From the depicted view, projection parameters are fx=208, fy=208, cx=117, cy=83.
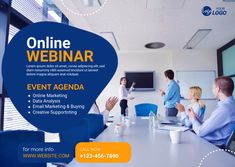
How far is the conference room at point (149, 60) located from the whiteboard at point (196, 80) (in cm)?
2

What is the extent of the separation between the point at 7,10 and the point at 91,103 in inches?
12.4

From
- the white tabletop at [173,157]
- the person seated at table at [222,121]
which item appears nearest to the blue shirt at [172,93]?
the person seated at table at [222,121]

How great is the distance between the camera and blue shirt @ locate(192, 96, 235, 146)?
117cm

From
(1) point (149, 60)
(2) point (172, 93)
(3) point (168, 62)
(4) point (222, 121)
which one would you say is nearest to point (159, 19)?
(2) point (172, 93)

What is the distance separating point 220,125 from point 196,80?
350cm

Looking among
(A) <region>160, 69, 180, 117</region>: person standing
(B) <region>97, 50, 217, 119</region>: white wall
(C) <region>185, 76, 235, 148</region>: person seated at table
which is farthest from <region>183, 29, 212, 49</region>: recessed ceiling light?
(C) <region>185, 76, 235, 148</region>: person seated at table

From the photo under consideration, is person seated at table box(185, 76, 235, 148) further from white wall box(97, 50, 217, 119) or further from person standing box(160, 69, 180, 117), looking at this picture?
white wall box(97, 50, 217, 119)

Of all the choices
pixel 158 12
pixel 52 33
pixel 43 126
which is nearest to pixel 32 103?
pixel 43 126

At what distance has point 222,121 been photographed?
1.18 metres

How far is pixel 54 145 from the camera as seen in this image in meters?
0.48

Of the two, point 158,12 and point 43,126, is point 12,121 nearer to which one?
point 43,126

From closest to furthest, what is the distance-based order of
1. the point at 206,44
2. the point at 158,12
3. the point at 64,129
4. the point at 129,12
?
1. the point at 64,129
2. the point at 129,12
3. the point at 158,12
4. the point at 206,44

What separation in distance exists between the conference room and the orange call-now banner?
0.11 feet

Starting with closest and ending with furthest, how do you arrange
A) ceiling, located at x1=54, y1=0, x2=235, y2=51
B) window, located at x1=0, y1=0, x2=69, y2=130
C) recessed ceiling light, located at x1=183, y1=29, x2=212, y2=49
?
window, located at x1=0, y1=0, x2=69, y2=130 → ceiling, located at x1=54, y1=0, x2=235, y2=51 → recessed ceiling light, located at x1=183, y1=29, x2=212, y2=49
